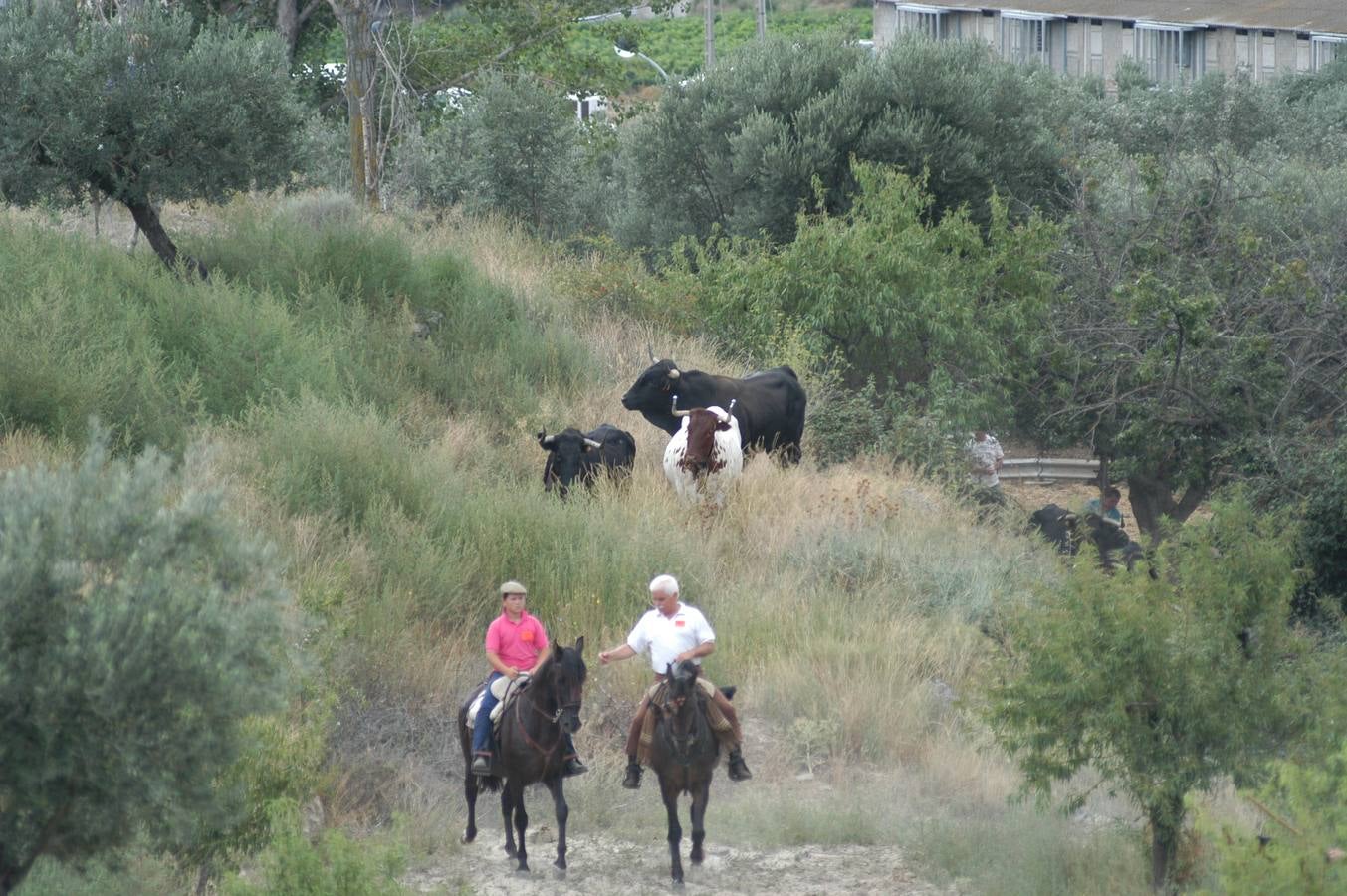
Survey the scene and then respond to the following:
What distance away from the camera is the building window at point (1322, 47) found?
6006 centimetres

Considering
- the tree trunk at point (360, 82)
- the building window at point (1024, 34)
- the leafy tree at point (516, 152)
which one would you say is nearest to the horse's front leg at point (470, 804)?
the tree trunk at point (360, 82)

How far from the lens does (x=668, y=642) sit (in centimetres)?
1023

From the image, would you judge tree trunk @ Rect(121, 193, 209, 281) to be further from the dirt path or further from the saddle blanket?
the saddle blanket

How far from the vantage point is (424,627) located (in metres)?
13.9

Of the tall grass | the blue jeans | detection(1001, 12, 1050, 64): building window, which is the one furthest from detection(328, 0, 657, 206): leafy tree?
detection(1001, 12, 1050, 64): building window

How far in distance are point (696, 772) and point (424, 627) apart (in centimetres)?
449

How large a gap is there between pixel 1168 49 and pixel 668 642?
54769 millimetres

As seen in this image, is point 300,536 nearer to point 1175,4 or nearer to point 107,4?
point 107,4

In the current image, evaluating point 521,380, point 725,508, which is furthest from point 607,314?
point 725,508

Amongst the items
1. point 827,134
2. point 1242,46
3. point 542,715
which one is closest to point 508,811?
point 542,715

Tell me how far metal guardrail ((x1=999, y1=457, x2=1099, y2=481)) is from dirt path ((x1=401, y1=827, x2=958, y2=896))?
18.5 meters

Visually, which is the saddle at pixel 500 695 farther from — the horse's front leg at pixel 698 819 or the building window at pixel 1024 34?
the building window at pixel 1024 34

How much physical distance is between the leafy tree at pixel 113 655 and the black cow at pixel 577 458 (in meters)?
9.64

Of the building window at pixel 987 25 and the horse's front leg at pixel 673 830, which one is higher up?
the building window at pixel 987 25
